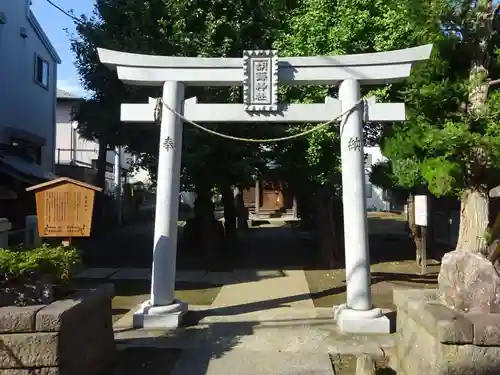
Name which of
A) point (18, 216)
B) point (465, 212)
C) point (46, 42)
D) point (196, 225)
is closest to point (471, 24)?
point (465, 212)

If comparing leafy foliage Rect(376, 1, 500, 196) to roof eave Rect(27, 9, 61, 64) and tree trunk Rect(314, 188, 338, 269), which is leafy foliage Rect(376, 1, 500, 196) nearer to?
tree trunk Rect(314, 188, 338, 269)

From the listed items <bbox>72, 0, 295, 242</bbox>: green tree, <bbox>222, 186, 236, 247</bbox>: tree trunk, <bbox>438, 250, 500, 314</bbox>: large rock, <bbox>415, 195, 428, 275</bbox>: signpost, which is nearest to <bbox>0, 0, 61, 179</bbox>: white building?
<bbox>72, 0, 295, 242</bbox>: green tree

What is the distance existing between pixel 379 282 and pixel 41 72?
15404mm

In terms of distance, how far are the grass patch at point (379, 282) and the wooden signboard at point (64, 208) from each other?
4791 mm

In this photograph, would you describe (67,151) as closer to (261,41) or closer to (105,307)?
(261,41)

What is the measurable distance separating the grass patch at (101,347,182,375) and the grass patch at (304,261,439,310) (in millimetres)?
3714

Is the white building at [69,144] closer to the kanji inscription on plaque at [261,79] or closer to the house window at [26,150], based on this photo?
the house window at [26,150]

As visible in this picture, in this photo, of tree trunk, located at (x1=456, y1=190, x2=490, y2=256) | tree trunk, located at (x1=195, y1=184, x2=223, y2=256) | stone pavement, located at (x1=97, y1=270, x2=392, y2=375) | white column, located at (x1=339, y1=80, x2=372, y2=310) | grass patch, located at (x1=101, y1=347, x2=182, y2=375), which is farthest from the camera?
tree trunk, located at (x1=195, y1=184, x2=223, y2=256)

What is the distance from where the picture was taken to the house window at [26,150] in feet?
55.0

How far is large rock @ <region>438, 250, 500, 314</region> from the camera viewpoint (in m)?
4.74

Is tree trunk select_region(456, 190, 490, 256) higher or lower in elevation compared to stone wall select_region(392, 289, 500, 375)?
higher

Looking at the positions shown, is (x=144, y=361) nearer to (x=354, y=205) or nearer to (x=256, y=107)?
(x=354, y=205)

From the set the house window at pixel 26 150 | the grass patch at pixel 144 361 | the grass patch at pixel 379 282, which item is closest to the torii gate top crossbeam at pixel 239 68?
the grass patch at pixel 379 282

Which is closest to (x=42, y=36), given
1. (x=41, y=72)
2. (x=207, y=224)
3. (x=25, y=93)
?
(x=41, y=72)
